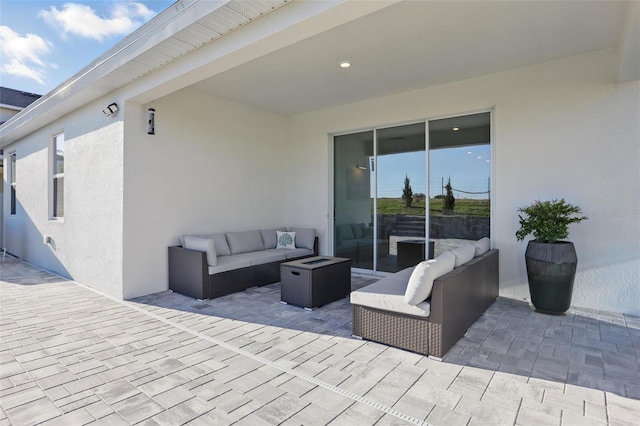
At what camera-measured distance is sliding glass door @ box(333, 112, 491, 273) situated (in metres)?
4.92

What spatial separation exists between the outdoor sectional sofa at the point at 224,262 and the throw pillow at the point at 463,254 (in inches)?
114

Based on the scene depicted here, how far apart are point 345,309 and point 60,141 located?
19.4 feet

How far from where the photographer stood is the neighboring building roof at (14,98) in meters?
8.11

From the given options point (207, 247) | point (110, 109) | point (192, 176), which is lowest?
point (207, 247)

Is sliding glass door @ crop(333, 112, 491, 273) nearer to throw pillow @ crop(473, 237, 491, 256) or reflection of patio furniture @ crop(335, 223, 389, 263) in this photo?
reflection of patio furniture @ crop(335, 223, 389, 263)

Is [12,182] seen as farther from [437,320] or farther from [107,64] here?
[437,320]

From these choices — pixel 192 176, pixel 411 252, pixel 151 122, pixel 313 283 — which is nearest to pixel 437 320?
pixel 313 283

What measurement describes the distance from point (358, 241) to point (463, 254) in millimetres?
2861

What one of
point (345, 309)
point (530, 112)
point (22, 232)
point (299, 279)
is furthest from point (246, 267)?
point (22, 232)

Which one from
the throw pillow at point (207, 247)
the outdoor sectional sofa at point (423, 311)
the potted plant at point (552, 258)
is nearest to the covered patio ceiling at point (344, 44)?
the potted plant at point (552, 258)

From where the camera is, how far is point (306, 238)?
20.1 feet

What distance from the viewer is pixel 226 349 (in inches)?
112

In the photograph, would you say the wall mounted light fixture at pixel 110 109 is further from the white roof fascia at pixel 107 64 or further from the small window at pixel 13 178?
the small window at pixel 13 178

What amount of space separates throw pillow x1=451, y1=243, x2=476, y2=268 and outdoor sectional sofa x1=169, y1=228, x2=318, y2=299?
9.52 feet
